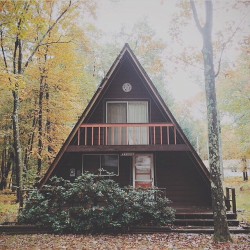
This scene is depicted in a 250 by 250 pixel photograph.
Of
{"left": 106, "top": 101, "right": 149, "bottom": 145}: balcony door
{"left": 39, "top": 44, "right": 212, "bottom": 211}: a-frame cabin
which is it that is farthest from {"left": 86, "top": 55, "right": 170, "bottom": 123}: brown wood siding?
{"left": 106, "top": 101, "right": 149, "bottom": 145}: balcony door

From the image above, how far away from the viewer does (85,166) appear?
15094mm

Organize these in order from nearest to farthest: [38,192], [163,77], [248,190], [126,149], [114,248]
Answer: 1. [114,248]
2. [38,192]
3. [126,149]
4. [248,190]
5. [163,77]

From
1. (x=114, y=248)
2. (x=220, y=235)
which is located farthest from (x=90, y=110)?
(x=220, y=235)

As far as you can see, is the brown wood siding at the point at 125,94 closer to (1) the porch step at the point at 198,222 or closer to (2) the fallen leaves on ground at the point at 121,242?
(1) the porch step at the point at 198,222

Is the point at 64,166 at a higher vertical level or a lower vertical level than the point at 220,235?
higher

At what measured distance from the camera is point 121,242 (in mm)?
9477

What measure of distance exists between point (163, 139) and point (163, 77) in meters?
21.4

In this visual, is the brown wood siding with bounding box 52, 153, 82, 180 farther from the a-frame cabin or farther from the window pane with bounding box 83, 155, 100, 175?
the window pane with bounding box 83, 155, 100, 175

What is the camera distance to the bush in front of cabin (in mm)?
10883

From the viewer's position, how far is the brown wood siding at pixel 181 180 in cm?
1456

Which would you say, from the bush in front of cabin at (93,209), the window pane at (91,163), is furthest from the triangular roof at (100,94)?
the window pane at (91,163)

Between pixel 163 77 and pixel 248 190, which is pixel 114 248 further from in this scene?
pixel 163 77

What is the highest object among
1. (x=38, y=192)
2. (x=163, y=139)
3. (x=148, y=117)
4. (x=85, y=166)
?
(x=148, y=117)

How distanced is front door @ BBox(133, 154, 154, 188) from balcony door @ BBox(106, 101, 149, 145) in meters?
0.79
